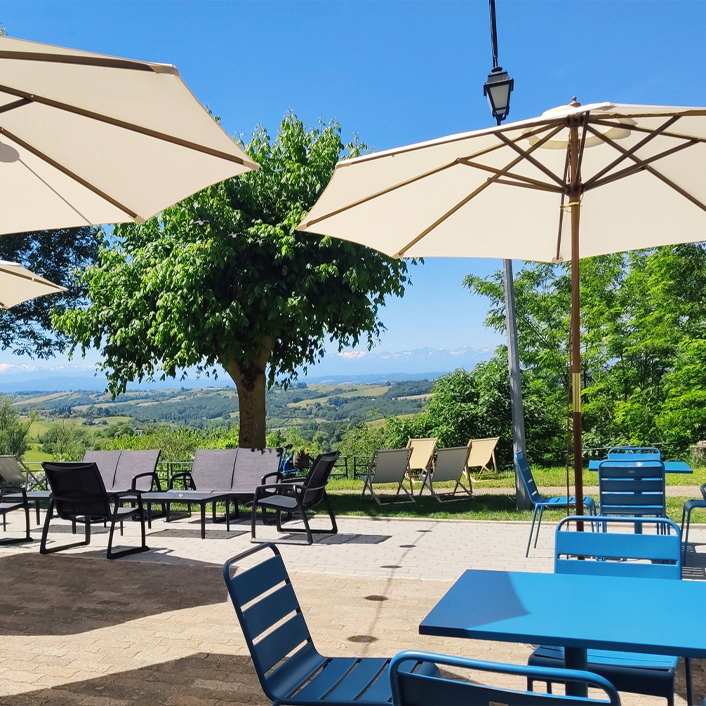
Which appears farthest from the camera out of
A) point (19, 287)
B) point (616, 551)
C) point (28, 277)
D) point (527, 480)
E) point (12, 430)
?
point (12, 430)

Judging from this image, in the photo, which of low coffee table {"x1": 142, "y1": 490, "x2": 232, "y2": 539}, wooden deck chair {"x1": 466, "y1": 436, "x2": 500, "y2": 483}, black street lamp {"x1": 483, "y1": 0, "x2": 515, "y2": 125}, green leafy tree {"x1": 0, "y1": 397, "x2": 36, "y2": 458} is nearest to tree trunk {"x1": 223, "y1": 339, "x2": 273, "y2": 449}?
low coffee table {"x1": 142, "y1": 490, "x2": 232, "y2": 539}

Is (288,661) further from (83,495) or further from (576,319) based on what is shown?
(83,495)

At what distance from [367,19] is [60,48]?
14675 mm

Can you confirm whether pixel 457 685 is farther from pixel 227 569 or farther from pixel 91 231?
pixel 91 231

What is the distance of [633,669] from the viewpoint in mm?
2791

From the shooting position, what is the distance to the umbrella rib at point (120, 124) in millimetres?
3464

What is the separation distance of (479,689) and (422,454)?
11.1 m

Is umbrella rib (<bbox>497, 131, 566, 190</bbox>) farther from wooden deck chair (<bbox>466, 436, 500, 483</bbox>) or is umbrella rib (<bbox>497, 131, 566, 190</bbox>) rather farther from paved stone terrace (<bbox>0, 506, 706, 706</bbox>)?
wooden deck chair (<bbox>466, 436, 500, 483</bbox>)

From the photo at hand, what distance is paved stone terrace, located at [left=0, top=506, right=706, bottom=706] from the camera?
161 inches

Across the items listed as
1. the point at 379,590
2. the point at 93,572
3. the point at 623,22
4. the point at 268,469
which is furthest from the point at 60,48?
the point at 623,22

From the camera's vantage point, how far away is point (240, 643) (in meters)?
4.73

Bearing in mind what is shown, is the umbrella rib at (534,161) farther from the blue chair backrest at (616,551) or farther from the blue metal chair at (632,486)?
the blue metal chair at (632,486)

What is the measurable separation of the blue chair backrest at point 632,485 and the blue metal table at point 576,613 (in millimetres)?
3733

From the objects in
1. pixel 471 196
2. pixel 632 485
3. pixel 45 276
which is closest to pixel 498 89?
pixel 471 196
